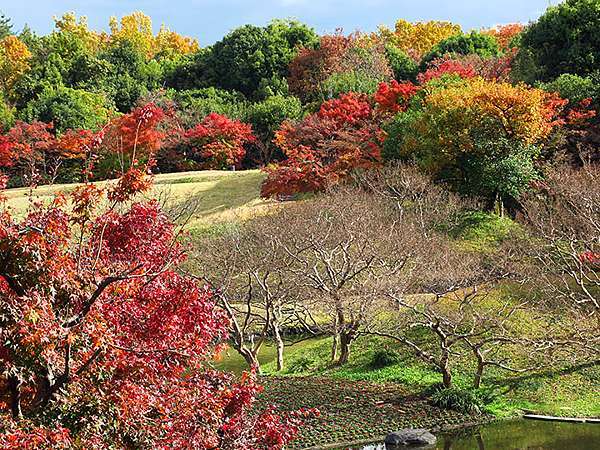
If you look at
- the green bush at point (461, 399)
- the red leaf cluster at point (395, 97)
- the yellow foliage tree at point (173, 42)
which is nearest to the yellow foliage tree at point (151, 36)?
the yellow foliage tree at point (173, 42)

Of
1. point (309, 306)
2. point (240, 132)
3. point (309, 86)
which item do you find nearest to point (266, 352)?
point (309, 306)

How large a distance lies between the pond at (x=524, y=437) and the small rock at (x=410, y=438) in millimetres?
140

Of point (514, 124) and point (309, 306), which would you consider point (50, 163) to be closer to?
point (309, 306)

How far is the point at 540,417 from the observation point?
41.2ft

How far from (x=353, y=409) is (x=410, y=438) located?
1916 mm

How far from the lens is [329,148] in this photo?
2694cm

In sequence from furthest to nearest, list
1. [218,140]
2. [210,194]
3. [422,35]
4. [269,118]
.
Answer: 1. [422,35]
2. [269,118]
3. [218,140]
4. [210,194]

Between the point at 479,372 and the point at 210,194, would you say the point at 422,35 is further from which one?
the point at 479,372

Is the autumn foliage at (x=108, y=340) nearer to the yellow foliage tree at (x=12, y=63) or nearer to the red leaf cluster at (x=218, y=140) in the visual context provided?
the red leaf cluster at (x=218, y=140)

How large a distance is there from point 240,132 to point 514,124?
1629cm

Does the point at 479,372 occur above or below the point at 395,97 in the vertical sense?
below

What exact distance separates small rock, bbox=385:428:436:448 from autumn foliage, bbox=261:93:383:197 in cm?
1395

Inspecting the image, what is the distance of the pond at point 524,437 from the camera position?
11.1m

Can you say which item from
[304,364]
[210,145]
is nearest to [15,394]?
[304,364]
